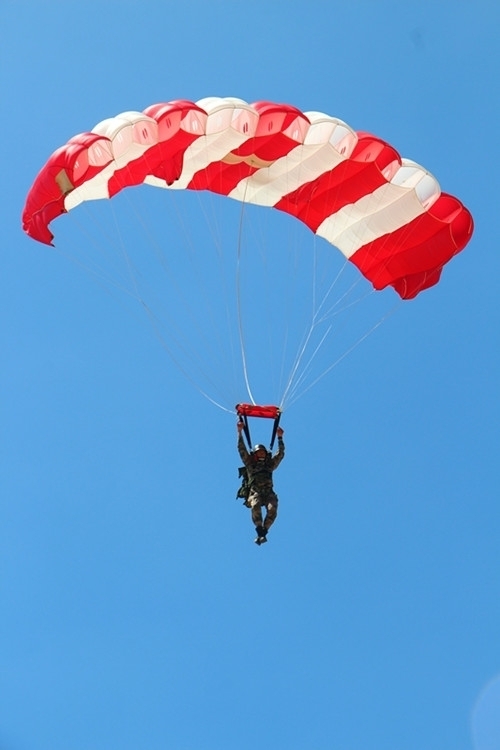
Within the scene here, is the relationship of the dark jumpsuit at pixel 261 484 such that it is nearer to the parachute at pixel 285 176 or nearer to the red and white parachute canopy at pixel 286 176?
the parachute at pixel 285 176

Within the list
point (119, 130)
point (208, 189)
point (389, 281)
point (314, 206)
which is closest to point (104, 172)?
point (119, 130)

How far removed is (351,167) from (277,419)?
10.6 feet

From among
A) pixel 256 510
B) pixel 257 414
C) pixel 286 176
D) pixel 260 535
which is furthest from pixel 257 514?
pixel 286 176

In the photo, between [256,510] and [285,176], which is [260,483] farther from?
[285,176]

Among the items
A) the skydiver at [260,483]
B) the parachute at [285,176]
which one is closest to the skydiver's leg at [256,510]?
the skydiver at [260,483]

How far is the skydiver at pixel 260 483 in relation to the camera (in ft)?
48.4

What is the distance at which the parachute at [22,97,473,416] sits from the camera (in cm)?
1453

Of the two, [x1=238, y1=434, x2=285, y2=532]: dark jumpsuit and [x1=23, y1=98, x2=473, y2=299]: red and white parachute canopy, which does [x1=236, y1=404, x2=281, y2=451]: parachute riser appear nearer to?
[x1=238, y1=434, x2=285, y2=532]: dark jumpsuit

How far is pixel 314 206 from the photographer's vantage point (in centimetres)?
1644

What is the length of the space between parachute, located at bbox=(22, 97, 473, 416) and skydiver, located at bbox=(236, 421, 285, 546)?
491 millimetres

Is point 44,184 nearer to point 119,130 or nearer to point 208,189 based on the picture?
point 119,130

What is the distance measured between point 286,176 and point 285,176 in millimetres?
20

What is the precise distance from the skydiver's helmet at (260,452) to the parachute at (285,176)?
42 centimetres

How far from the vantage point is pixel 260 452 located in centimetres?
1501
